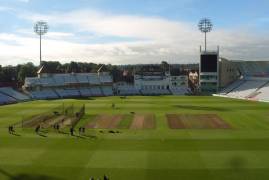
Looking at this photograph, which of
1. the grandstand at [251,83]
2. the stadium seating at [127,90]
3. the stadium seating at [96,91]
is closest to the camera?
the grandstand at [251,83]

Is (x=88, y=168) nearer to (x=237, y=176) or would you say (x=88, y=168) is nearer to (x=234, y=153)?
(x=237, y=176)

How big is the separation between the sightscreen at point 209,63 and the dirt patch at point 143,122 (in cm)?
4904

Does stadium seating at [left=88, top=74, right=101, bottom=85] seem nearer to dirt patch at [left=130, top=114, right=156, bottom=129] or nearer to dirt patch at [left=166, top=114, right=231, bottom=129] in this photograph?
dirt patch at [left=130, top=114, right=156, bottom=129]

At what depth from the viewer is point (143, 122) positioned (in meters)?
45.1

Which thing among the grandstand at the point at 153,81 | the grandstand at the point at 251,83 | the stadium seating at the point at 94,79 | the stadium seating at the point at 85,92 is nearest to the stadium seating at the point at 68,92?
the stadium seating at the point at 85,92

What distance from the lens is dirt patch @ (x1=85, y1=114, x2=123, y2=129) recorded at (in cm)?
4154

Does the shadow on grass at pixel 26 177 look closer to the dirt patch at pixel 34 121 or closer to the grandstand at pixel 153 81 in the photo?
the dirt patch at pixel 34 121

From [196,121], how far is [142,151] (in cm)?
1799

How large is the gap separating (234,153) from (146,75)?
79253 millimetres

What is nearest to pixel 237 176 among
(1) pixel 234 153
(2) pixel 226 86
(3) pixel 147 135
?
(1) pixel 234 153

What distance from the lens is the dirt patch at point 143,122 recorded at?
41.7 meters

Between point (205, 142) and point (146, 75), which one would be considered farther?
point (146, 75)

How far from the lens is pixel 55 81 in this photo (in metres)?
98.4

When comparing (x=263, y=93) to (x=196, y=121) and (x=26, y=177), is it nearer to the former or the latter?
(x=196, y=121)
